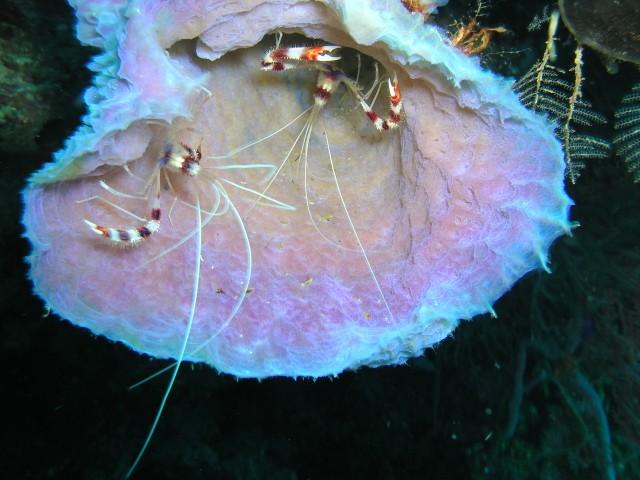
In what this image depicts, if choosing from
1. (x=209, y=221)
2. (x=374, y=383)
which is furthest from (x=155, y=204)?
(x=374, y=383)

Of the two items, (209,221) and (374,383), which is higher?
(209,221)

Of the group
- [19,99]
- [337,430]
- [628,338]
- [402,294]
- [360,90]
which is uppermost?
[360,90]

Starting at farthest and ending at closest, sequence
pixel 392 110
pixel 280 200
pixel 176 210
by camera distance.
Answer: pixel 280 200
pixel 176 210
pixel 392 110

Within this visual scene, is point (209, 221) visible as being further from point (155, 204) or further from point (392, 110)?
point (392, 110)

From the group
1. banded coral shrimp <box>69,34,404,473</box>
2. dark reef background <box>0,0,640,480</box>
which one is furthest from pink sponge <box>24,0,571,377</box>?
dark reef background <box>0,0,640,480</box>

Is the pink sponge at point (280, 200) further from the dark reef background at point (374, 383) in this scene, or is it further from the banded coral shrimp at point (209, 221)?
the dark reef background at point (374, 383)

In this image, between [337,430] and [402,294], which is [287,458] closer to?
[337,430]

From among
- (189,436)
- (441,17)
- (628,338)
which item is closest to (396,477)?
(189,436)
